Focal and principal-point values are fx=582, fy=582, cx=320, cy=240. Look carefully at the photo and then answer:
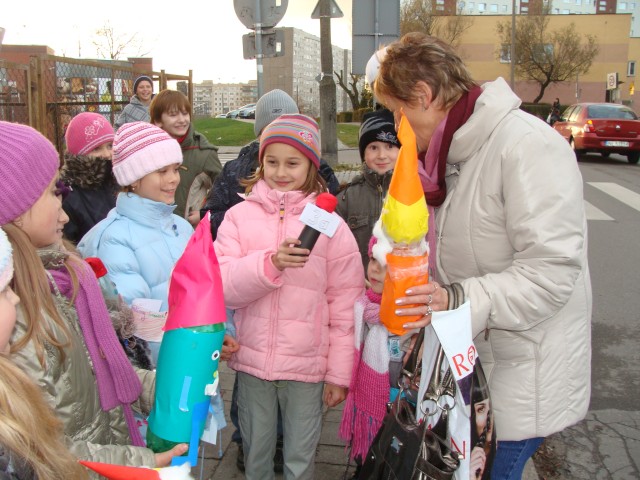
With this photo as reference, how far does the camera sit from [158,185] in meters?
2.88

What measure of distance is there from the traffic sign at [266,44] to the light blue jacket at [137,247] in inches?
156

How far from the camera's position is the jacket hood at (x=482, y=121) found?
1755 millimetres

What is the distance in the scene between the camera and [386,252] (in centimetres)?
170

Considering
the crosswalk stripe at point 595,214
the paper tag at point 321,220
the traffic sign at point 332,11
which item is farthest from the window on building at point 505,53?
the paper tag at point 321,220

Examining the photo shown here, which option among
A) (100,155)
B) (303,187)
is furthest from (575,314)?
(100,155)

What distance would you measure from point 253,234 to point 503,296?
3.89 feet

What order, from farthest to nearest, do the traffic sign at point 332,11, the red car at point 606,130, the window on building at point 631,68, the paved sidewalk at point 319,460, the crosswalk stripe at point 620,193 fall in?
the window on building at point 631,68, the red car at point 606,130, the crosswalk stripe at point 620,193, the traffic sign at point 332,11, the paved sidewalk at point 319,460

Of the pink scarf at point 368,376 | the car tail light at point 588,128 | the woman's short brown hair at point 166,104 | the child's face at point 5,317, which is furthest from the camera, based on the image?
the car tail light at point 588,128

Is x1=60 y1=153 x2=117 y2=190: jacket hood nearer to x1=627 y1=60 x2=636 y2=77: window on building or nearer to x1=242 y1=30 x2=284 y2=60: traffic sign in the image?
x1=242 y1=30 x2=284 y2=60: traffic sign

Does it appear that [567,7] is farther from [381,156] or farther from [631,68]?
[381,156]

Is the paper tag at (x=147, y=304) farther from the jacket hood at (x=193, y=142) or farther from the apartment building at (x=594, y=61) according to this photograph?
the apartment building at (x=594, y=61)

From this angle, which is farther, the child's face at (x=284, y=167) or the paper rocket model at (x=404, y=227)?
the child's face at (x=284, y=167)

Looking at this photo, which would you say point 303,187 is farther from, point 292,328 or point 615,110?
point 615,110

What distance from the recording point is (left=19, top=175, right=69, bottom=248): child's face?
1.75 meters
